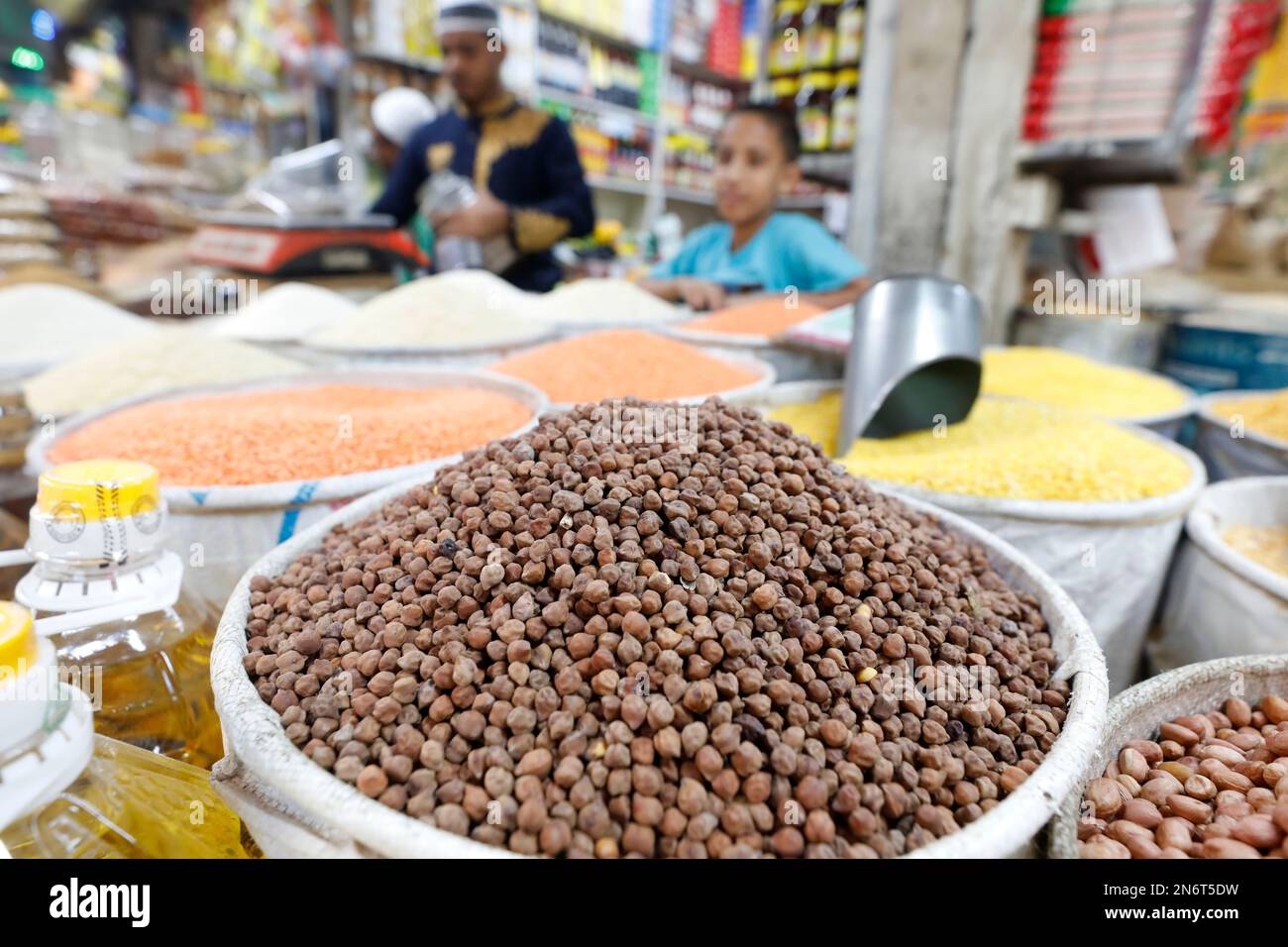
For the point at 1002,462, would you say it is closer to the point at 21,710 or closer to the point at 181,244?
the point at 21,710

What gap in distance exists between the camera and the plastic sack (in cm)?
99

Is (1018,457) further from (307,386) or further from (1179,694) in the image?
(307,386)

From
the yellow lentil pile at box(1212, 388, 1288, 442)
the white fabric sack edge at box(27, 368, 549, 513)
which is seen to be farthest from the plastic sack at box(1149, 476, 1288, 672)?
the white fabric sack edge at box(27, 368, 549, 513)

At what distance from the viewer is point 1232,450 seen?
168 cm

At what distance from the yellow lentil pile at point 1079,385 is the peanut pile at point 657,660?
1.22 meters

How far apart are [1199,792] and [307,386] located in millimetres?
1518

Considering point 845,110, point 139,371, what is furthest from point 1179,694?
point 845,110

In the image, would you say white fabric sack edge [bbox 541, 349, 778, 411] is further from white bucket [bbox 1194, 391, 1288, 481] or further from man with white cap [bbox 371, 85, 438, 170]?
man with white cap [bbox 371, 85, 438, 170]

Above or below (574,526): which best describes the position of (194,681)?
below

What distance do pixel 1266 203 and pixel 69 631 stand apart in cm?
518

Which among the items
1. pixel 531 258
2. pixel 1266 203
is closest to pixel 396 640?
pixel 531 258

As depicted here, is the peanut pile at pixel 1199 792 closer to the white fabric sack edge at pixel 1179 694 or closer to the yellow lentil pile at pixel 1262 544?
the white fabric sack edge at pixel 1179 694
